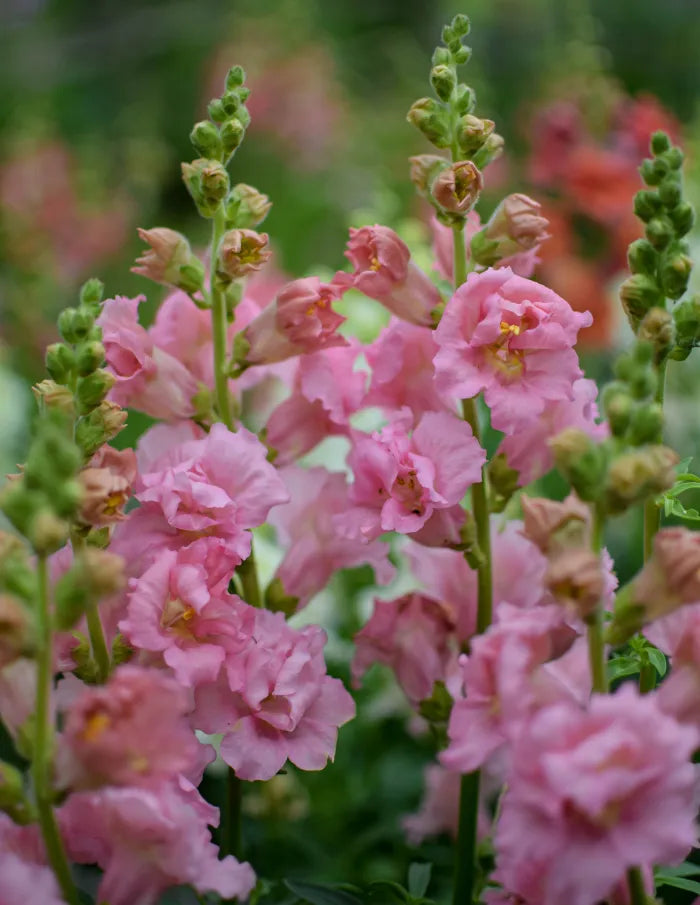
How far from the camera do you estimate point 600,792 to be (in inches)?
15.9

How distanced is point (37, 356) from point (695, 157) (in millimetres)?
949

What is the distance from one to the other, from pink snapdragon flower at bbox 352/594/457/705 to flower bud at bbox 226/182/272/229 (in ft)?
0.73

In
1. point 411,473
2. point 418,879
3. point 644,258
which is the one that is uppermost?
point 644,258

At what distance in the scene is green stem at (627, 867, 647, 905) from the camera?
464mm

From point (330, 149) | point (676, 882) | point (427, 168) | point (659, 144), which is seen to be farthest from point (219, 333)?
point (330, 149)

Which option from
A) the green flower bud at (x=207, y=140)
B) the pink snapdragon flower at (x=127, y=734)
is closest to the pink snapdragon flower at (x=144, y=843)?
the pink snapdragon flower at (x=127, y=734)

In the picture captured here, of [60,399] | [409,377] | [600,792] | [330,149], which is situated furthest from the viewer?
[330,149]

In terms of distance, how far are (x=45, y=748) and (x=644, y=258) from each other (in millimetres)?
343

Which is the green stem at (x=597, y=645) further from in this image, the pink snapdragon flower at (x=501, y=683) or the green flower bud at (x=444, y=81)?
the green flower bud at (x=444, y=81)

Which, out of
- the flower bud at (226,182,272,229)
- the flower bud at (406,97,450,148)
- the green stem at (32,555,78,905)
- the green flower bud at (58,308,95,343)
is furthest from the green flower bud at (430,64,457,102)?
the green stem at (32,555,78,905)

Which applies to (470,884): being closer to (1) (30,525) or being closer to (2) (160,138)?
(1) (30,525)

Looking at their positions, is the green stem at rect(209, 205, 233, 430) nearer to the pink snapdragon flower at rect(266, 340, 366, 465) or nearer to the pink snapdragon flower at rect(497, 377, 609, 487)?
the pink snapdragon flower at rect(266, 340, 366, 465)

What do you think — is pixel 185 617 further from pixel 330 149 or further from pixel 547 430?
pixel 330 149

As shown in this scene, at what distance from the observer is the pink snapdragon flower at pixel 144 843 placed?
451 mm
